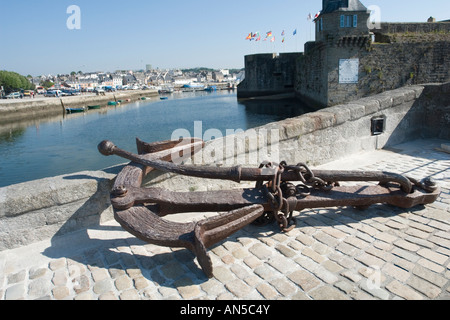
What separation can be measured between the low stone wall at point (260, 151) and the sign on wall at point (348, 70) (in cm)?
2111

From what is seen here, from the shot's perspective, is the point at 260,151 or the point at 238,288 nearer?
→ the point at 238,288

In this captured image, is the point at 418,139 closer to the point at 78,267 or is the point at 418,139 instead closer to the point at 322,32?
the point at 78,267

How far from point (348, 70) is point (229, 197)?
26.5 m

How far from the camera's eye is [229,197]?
283 cm

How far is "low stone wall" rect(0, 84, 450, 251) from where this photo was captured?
9.50ft

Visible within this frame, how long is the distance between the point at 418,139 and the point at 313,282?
5.60 metres

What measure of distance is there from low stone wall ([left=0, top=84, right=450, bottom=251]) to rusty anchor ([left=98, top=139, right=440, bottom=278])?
0.49 m

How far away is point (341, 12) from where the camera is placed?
2550 cm

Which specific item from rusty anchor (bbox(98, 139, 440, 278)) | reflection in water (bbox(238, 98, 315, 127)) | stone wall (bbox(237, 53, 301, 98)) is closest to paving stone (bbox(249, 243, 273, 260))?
rusty anchor (bbox(98, 139, 440, 278))

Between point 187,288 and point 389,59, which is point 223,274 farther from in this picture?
point 389,59

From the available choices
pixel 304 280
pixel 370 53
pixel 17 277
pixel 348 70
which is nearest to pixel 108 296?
pixel 17 277

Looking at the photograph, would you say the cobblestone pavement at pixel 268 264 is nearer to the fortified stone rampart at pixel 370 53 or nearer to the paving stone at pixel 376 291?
the paving stone at pixel 376 291

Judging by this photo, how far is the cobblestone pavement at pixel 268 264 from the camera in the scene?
7.33ft
